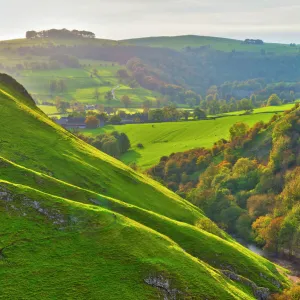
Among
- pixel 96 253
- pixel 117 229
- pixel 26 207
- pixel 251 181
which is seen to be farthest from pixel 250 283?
pixel 251 181

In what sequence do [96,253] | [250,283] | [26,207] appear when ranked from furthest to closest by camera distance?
[250,283], [26,207], [96,253]

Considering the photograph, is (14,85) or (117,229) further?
(14,85)

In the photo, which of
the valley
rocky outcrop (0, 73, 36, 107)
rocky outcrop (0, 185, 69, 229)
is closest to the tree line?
the valley

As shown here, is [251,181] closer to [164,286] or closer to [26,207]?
[164,286]

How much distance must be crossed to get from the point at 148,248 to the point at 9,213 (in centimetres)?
1437

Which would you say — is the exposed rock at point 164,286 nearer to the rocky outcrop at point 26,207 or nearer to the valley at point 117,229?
the valley at point 117,229

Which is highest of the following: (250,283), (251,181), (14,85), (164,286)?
(14,85)

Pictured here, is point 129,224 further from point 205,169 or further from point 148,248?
point 205,169

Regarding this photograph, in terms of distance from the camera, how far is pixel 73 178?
6762 centimetres

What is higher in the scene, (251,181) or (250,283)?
(250,283)

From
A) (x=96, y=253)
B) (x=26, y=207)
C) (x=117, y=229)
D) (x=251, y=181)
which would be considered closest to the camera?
(x=96, y=253)

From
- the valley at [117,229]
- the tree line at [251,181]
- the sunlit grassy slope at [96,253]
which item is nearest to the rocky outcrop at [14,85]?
the valley at [117,229]

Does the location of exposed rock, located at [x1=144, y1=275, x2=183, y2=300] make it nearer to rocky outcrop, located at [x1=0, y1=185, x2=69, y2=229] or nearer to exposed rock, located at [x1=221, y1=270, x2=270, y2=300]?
rocky outcrop, located at [x1=0, y1=185, x2=69, y2=229]

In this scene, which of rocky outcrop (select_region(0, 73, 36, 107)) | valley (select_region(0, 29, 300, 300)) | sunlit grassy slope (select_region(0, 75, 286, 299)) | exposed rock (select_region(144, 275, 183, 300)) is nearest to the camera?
sunlit grassy slope (select_region(0, 75, 286, 299))
